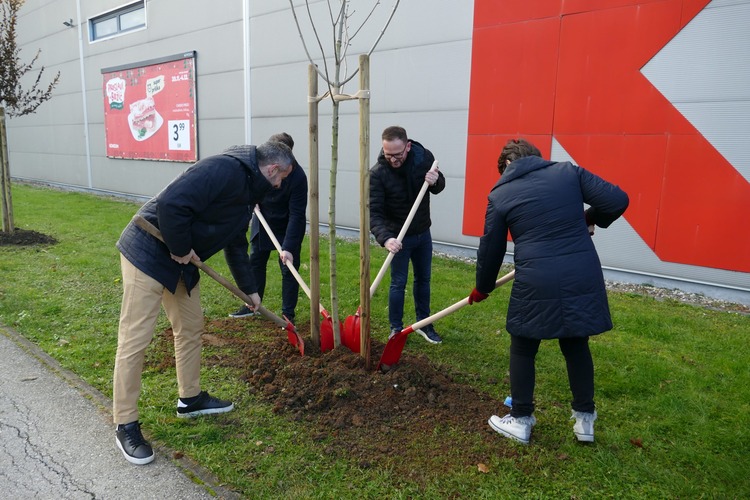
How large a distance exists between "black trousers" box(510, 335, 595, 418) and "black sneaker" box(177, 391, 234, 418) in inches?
70.8

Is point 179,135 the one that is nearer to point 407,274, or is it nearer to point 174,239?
point 407,274

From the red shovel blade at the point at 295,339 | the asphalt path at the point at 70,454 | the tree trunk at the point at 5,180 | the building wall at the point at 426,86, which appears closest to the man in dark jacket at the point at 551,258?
the red shovel blade at the point at 295,339

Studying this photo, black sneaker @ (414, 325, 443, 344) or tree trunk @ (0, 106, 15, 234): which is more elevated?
tree trunk @ (0, 106, 15, 234)

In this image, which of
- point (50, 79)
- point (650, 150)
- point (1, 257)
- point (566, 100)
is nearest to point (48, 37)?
point (50, 79)

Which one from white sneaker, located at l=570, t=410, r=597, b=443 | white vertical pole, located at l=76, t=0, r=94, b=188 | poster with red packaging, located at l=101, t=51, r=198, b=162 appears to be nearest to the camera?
white sneaker, located at l=570, t=410, r=597, b=443

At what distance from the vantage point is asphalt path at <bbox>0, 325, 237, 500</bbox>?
272cm

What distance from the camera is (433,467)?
2896 mm

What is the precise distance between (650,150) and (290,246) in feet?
14.6

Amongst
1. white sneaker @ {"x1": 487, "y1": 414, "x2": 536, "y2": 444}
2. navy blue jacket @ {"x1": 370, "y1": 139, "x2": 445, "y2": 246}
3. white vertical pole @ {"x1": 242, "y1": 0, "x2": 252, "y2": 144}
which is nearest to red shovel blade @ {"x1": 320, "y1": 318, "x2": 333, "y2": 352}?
navy blue jacket @ {"x1": 370, "y1": 139, "x2": 445, "y2": 246}

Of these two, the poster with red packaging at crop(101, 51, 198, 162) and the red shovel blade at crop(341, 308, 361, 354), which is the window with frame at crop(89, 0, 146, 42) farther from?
the red shovel blade at crop(341, 308, 361, 354)

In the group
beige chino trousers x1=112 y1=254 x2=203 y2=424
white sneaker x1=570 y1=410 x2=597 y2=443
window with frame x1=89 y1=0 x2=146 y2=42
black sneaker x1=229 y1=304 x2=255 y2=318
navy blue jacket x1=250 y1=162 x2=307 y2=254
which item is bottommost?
black sneaker x1=229 y1=304 x2=255 y2=318

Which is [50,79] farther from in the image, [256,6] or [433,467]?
[433,467]

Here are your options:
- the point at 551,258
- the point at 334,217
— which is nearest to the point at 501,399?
the point at 551,258

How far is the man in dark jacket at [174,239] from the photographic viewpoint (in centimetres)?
283
